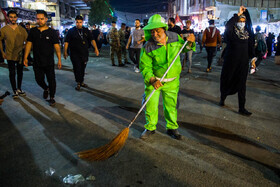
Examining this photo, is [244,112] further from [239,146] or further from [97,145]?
[97,145]

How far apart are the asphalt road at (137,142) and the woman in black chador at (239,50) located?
2.02ft

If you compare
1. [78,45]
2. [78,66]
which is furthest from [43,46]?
[78,66]

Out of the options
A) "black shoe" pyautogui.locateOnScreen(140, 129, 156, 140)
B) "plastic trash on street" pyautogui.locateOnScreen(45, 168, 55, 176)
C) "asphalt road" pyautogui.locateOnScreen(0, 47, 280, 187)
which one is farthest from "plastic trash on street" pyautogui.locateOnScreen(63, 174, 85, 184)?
"black shoe" pyautogui.locateOnScreen(140, 129, 156, 140)

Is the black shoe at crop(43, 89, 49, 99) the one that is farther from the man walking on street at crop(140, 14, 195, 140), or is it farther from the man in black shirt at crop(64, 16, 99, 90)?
the man walking on street at crop(140, 14, 195, 140)

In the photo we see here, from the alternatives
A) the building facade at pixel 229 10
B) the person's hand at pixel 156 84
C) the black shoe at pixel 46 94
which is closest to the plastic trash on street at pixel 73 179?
the person's hand at pixel 156 84

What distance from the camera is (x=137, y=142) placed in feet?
11.3

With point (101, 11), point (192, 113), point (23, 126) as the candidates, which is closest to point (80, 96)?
point (23, 126)

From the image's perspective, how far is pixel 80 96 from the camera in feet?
19.8

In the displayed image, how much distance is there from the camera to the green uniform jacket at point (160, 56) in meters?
3.30

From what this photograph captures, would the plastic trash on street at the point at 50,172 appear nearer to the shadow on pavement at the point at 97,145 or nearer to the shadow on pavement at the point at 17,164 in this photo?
the shadow on pavement at the point at 17,164

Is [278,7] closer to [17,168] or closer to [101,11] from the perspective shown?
[101,11]

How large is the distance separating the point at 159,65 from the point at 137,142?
3.99ft

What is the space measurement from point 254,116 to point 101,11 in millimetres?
32352

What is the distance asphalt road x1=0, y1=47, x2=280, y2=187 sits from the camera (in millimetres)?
2611
